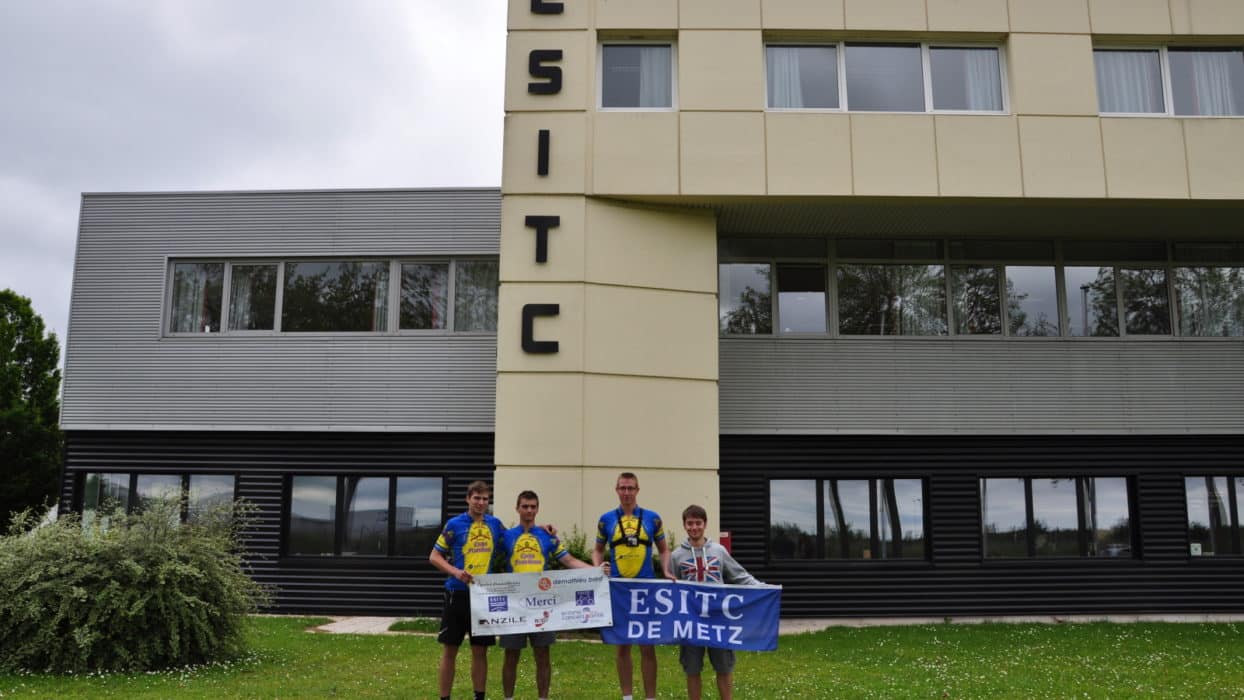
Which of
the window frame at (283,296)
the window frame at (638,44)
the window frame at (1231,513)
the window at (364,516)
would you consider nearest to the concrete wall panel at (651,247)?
the window frame at (638,44)

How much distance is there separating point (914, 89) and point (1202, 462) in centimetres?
785

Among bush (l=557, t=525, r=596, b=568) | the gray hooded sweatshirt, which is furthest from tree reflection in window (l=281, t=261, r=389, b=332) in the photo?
the gray hooded sweatshirt

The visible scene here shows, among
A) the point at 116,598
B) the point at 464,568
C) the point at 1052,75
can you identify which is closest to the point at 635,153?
the point at 1052,75

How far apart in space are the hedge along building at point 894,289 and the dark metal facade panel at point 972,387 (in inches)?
1.7

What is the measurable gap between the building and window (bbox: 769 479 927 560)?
49mm

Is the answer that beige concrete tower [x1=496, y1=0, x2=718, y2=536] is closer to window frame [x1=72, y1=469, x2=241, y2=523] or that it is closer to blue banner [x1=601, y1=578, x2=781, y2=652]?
blue banner [x1=601, y1=578, x2=781, y2=652]

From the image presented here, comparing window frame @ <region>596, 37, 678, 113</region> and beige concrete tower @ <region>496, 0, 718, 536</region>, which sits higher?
window frame @ <region>596, 37, 678, 113</region>

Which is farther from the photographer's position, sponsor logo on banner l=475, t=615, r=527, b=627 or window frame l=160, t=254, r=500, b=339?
window frame l=160, t=254, r=500, b=339

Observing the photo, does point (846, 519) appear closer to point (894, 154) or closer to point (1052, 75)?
point (894, 154)

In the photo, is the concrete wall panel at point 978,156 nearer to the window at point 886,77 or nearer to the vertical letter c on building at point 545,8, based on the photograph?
the window at point 886,77

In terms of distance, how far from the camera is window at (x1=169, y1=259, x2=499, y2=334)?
15695 millimetres

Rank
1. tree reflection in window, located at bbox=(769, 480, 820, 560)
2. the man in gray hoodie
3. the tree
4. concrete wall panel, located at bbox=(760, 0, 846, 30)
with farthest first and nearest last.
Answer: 1. the tree
2. tree reflection in window, located at bbox=(769, 480, 820, 560)
3. concrete wall panel, located at bbox=(760, 0, 846, 30)
4. the man in gray hoodie

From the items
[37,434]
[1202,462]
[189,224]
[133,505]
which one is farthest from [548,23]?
[37,434]

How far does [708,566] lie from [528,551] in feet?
5.05
